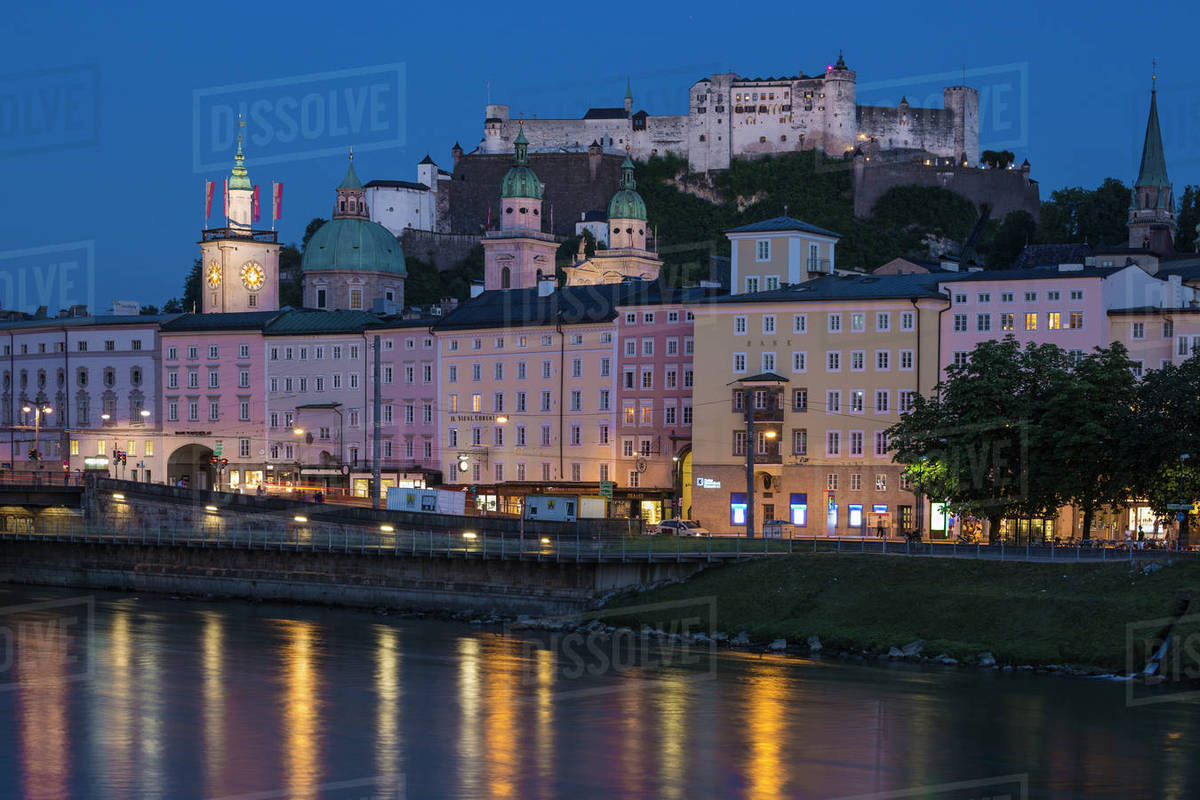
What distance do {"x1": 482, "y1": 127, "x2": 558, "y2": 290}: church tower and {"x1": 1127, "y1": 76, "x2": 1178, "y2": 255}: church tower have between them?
42772 mm

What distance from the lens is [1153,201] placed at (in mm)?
137375

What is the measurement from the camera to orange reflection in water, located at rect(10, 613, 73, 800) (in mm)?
41812

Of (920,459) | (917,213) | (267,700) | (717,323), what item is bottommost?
(267,700)

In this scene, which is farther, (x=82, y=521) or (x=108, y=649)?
(x=82, y=521)

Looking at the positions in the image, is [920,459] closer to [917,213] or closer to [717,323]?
[717,323]

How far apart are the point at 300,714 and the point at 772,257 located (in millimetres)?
54918

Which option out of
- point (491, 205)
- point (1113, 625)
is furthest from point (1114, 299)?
point (491, 205)

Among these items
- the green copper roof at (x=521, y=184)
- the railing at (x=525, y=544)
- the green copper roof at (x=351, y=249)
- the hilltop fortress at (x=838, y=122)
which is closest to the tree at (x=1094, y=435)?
the railing at (x=525, y=544)

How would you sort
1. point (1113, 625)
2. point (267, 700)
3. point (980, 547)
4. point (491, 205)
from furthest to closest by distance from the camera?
point (491, 205), point (980, 547), point (1113, 625), point (267, 700)

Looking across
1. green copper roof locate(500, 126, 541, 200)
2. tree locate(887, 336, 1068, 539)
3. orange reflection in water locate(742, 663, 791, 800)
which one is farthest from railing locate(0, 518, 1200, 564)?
green copper roof locate(500, 126, 541, 200)

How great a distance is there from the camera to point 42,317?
480 feet

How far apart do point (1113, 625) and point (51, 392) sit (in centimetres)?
8505

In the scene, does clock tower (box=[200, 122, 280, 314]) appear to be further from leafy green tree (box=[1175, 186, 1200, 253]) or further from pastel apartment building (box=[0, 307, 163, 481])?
leafy green tree (box=[1175, 186, 1200, 253])

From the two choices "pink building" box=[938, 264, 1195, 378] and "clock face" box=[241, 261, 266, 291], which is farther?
"clock face" box=[241, 261, 266, 291]
